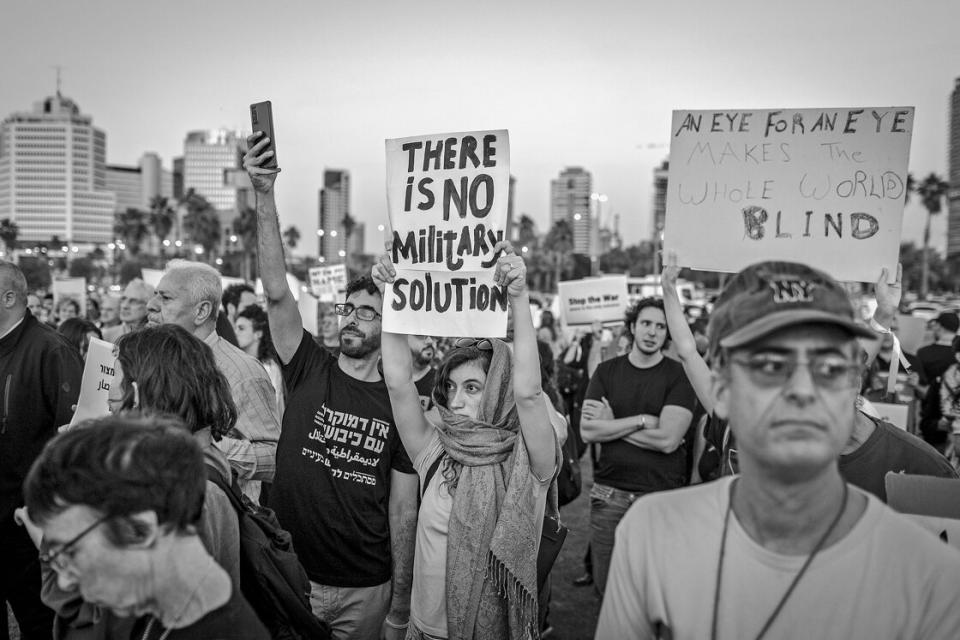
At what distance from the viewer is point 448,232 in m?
3.39

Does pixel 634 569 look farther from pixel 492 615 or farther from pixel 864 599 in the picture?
pixel 492 615

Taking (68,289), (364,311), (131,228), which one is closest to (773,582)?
(364,311)

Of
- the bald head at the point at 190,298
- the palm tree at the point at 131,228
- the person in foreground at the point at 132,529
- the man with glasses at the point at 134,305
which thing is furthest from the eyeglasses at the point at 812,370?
the palm tree at the point at 131,228

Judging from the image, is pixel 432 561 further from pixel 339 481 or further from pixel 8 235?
pixel 8 235

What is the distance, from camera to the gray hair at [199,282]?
14.5 feet

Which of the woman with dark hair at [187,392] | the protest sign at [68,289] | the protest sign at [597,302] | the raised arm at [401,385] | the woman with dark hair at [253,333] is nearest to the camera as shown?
the woman with dark hair at [187,392]

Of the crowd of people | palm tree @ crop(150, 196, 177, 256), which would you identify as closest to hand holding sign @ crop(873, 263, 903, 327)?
the crowd of people

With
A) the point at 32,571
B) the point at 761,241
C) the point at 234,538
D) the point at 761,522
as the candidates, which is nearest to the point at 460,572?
the point at 234,538

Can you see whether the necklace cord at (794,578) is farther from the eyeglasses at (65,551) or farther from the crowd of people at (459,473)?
the eyeglasses at (65,551)

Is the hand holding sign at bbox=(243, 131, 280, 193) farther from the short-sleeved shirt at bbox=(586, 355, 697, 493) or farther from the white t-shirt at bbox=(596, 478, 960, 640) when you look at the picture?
the short-sleeved shirt at bbox=(586, 355, 697, 493)

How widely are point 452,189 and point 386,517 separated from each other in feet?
5.28

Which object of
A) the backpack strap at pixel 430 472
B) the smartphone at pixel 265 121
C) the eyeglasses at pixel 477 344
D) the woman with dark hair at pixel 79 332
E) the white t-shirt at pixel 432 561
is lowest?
the white t-shirt at pixel 432 561

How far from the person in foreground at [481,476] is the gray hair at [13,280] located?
2529mm

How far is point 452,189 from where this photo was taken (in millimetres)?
3398
